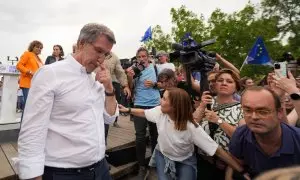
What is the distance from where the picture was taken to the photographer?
14.4 feet

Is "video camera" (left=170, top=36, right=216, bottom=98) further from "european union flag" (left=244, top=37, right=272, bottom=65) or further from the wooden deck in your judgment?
Result: "european union flag" (left=244, top=37, right=272, bottom=65)

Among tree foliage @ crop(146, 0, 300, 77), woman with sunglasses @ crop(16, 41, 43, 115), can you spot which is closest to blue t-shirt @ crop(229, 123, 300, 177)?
woman with sunglasses @ crop(16, 41, 43, 115)

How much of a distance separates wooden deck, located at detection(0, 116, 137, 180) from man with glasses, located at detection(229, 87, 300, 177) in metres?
2.43

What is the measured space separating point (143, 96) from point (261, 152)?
2.54 meters

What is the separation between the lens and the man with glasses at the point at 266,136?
2076 millimetres

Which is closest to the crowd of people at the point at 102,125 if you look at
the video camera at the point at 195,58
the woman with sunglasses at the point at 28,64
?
the video camera at the point at 195,58

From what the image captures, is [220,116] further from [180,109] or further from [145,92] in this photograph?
[145,92]

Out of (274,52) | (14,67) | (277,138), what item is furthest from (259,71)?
(277,138)

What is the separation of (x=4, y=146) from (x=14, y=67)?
152 cm

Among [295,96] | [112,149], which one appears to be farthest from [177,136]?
[112,149]

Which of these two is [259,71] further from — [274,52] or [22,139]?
[22,139]

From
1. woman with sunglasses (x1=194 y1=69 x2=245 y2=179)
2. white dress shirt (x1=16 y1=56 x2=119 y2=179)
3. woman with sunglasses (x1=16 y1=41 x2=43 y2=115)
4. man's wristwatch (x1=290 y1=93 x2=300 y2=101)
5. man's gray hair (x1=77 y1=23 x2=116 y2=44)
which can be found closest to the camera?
white dress shirt (x1=16 y1=56 x2=119 y2=179)

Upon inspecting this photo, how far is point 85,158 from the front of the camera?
1914 mm

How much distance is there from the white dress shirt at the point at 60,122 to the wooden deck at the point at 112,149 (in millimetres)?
1665
